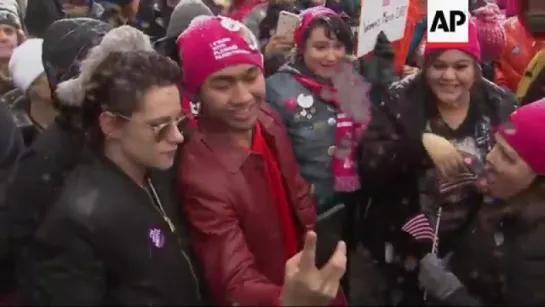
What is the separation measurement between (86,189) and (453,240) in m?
1.15

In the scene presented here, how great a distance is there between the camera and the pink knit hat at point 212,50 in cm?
212

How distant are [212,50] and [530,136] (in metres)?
0.89

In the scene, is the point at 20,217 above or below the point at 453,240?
above

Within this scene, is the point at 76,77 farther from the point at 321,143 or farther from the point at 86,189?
the point at 321,143

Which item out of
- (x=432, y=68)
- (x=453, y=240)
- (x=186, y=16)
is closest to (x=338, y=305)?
(x=453, y=240)

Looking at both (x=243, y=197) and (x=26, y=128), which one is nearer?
(x=243, y=197)

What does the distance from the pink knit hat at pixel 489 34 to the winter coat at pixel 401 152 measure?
1567 mm

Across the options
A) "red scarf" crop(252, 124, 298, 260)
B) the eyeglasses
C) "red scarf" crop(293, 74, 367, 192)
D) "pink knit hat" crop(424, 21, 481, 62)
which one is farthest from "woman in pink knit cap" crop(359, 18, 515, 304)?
the eyeglasses

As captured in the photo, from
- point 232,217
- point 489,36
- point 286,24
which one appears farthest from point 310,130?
point 489,36

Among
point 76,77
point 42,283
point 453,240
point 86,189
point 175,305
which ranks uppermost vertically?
point 76,77

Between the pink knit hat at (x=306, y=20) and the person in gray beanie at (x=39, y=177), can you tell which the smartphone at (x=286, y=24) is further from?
the person in gray beanie at (x=39, y=177)

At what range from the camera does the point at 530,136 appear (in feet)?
6.81

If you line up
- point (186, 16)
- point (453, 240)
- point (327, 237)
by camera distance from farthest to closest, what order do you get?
1. point (186, 16)
2. point (453, 240)
3. point (327, 237)

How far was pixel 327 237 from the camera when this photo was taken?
1.85m
